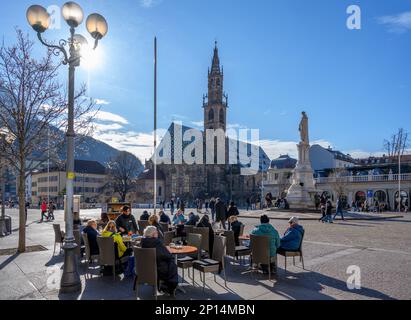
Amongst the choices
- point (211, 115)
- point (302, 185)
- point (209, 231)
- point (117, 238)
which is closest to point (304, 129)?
point (302, 185)

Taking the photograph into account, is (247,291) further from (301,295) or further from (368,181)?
(368,181)

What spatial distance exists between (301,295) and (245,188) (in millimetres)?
91474

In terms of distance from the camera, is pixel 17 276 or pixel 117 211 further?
pixel 117 211

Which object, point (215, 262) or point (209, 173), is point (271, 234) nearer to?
point (215, 262)

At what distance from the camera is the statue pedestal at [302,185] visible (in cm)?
3531

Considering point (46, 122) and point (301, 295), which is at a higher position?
point (46, 122)

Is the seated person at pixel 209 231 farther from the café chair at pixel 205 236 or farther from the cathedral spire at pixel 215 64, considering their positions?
the cathedral spire at pixel 215 64

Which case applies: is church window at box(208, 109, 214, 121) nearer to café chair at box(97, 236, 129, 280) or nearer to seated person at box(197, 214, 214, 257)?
seated person at box(197, 214, 214, 257)

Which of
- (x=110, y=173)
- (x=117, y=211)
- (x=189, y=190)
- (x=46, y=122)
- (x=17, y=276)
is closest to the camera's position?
(x=17, y=276)

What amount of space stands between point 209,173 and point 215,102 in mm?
21686

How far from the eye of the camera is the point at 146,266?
6711 millimetres

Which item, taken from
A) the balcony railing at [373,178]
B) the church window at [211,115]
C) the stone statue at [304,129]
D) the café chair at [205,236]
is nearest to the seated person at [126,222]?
the café chair at [205,236]
